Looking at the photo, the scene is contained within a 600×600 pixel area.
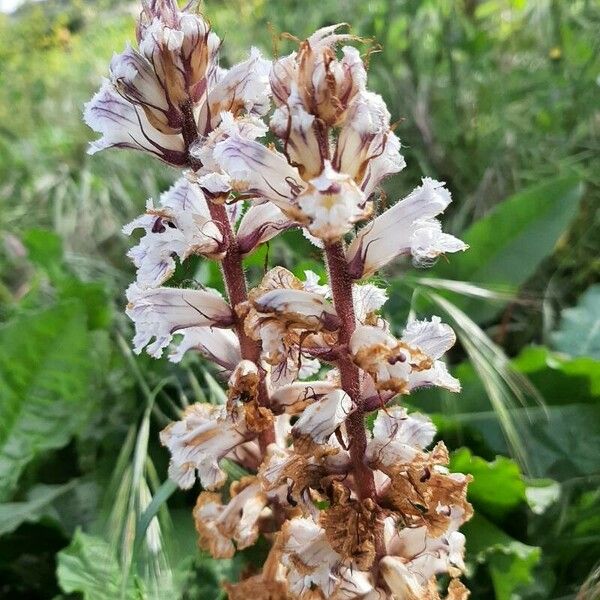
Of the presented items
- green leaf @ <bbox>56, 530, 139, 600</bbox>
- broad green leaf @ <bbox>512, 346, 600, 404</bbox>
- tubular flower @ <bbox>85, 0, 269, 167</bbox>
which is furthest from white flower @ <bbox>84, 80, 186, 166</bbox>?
broad green leaf @ <bbox>512, 346, 600, 404</bbox>

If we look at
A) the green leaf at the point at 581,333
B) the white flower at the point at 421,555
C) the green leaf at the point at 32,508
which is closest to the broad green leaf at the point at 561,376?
the green leaf at the point at 581,333

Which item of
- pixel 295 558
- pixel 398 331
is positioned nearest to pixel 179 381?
pixel 398 331

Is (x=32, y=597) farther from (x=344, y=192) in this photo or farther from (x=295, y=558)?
(x=344, y=192)

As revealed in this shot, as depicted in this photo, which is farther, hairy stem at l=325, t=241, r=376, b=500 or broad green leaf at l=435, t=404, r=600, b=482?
broad green leaf at l=435, t=404, r=600, b=482

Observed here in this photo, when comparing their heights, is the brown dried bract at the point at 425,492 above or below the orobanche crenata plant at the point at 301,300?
below

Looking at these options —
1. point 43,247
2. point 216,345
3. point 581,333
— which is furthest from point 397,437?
point 43,247

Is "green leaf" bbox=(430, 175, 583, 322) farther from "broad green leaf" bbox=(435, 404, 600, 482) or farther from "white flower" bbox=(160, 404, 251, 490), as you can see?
"white flower" bbox=(160, 404, 251, 490)

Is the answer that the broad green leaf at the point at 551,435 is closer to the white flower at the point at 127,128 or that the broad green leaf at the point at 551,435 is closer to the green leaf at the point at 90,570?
the green leaf at the point at 90,570
